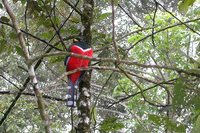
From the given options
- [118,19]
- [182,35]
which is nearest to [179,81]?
[182,35]

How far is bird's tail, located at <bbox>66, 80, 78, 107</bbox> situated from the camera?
1.43 meters

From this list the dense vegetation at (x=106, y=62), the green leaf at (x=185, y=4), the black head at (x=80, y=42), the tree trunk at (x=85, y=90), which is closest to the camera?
the dense vegetation at (x=106, y=62)

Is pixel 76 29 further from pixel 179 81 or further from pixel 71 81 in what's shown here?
pixel 179 81

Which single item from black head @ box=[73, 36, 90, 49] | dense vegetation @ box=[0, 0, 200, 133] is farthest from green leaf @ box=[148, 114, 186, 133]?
black head @ box=[73, 36, 90, 49]

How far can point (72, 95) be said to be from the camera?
4.77 feet

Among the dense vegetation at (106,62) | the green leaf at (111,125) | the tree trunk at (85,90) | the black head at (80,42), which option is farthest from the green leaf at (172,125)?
the black head at (80,42)

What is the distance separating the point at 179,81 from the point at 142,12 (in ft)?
28.7

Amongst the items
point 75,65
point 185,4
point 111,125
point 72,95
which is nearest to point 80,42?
point 75,65

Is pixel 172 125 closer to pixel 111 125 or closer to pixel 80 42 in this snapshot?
pixel 111 125

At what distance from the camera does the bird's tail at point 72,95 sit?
1.43 m

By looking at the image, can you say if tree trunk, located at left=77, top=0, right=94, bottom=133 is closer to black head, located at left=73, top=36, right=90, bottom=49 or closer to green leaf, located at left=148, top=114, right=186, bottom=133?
black head, located at left=73, top=36, right=90, bottom=49

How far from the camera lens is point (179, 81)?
735 millimetres

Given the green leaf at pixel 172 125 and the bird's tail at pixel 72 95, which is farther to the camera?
the bird's tail at pixel 72 95

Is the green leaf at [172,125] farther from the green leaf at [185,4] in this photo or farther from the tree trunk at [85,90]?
the tree trunk at [85,90]
